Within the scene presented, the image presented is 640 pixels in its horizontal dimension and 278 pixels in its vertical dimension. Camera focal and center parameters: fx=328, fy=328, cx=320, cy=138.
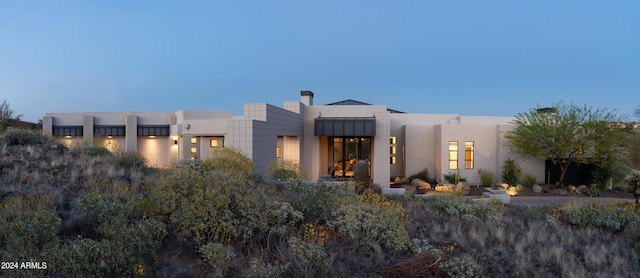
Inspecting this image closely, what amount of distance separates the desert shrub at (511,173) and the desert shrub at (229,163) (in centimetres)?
1317

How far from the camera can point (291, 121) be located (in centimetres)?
1502

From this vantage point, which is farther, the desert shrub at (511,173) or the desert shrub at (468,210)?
the desert shrub at (511,173)

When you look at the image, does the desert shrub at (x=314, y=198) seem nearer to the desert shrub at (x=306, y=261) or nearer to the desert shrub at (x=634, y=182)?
the desert shrub at (x=306, y=261)

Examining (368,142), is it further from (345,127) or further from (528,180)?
(528,180)

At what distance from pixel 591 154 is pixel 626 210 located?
905cm

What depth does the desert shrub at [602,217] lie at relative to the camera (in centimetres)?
758

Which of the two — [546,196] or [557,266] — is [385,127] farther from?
[557,266]

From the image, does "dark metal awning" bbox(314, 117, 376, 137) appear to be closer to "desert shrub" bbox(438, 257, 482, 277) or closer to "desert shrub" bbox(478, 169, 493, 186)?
"desert shrub" bbox(478, 169, 493, 186)

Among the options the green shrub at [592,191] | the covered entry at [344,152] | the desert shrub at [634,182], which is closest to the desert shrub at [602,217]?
the desert shrub at [634,182]

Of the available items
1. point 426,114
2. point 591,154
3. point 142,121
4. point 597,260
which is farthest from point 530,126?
point 142,121

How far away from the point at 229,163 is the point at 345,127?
7.98 metres

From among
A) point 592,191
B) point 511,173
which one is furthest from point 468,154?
point 592,191

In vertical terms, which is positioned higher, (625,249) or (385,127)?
(385,127)

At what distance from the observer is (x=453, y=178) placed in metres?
16.4
